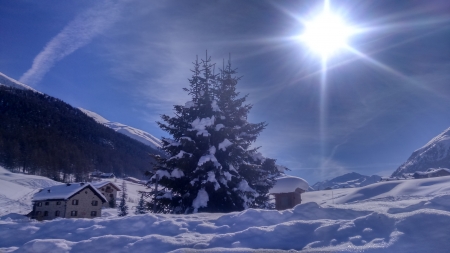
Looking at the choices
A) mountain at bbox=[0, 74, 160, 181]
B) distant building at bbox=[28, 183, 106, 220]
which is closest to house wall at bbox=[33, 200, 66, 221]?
distant building at bbox=[28, 183, 106, 220]

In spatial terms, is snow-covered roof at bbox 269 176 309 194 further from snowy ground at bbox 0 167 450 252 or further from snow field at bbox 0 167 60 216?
snow field at bbox 0 167 60 216

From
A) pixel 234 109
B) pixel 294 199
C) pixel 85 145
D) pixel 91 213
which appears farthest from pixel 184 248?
pixel 85 145

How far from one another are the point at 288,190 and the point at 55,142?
127818 millimetres

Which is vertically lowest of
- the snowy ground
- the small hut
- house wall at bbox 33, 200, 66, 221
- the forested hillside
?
house wall at bbox 33, 200, 66, 221

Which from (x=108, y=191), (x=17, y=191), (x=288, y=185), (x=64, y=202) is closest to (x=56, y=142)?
(x=17, y=191)

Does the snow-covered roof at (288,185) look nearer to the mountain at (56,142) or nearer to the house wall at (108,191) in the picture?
the house wall at (108,191)

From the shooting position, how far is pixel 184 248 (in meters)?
6.60

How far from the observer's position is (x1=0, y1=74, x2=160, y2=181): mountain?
4353 inches

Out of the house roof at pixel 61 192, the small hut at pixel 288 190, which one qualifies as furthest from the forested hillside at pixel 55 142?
the small hut at pixel 288 190

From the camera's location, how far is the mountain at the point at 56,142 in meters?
111

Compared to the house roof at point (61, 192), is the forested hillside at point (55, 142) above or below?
above

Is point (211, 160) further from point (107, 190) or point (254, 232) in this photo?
point (107, 190)

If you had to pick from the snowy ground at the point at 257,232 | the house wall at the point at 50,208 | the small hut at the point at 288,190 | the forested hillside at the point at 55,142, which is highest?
the forested hillside at the point at 55,142

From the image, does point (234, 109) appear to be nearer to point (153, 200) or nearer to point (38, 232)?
point (153, 200)
